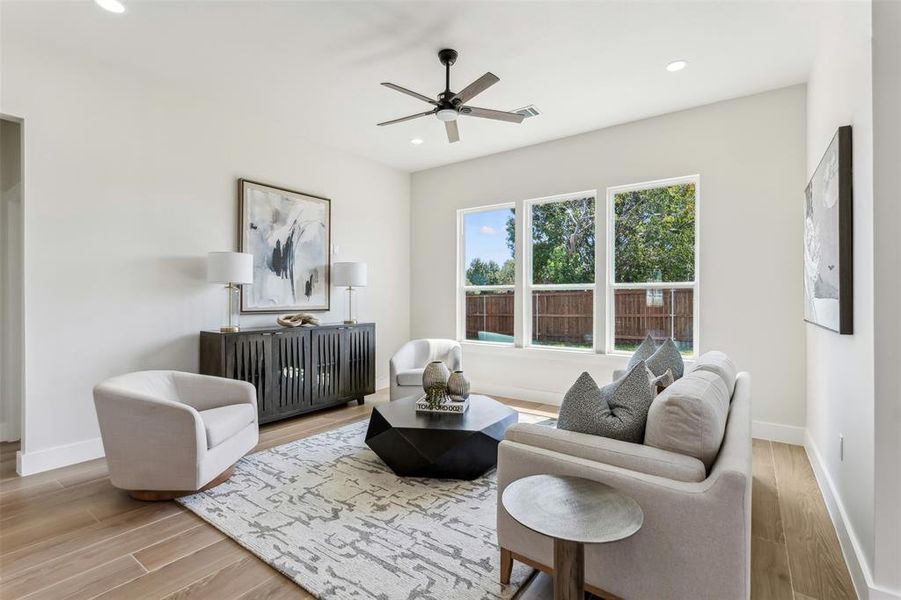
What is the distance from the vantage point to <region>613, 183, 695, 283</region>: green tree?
412 centimetres

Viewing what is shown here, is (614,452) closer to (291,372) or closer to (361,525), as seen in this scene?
(361,525)

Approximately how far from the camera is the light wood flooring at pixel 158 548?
70.3 inches

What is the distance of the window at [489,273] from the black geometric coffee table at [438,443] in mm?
2463

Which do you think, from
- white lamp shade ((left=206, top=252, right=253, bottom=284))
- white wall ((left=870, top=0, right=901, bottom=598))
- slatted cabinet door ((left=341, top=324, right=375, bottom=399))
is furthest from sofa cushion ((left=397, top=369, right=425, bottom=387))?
white wall ((left=870, top=0, right=901, bottom=598))

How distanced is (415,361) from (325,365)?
3.08ft

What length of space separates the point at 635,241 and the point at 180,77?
14.3 feet

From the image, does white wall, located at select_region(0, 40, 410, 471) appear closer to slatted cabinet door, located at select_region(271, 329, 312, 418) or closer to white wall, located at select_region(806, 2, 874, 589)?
slatted cabinet door, located at select_region(271, 329, 312, 418)

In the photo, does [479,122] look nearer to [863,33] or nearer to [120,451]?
[863,33]

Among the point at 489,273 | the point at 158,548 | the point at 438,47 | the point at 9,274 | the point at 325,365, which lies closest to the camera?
the point at 158,548

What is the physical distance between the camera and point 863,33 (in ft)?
6.10

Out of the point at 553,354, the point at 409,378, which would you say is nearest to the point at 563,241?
the point at 553,354

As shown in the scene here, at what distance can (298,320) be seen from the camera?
4324mm

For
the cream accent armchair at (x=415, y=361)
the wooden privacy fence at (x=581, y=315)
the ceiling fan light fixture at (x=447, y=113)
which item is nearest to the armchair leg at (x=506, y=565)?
the cream accent armchair at (x=415, y=361)

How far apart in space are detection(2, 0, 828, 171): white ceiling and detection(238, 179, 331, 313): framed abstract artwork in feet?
2.87
